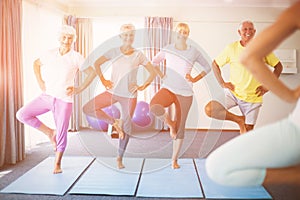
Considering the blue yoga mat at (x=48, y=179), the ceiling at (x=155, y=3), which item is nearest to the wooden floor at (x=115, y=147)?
the blue yoga mat at (x=48, y=179)

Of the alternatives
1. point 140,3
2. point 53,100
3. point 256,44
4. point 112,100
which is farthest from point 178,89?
point 256,44

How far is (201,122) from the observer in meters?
4.25

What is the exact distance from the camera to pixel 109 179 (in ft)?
9.97

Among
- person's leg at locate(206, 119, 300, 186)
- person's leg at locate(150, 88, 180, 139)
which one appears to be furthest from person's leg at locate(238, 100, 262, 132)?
person's leg at locate(206, 119, 300, 186)

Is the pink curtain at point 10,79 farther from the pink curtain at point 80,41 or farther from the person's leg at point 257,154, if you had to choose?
the person's leg at point 257,154

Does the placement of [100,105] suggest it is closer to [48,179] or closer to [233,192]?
[48,179]

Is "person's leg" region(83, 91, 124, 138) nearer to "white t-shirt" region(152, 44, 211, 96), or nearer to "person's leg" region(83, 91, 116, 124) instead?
"person's leg" region(83, 91, 116, 124)

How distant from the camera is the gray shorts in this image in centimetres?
282

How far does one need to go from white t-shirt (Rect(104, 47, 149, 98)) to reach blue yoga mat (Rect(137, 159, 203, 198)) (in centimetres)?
83

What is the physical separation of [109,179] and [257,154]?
1864 millimetres

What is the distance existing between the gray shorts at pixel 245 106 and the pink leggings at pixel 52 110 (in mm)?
1502

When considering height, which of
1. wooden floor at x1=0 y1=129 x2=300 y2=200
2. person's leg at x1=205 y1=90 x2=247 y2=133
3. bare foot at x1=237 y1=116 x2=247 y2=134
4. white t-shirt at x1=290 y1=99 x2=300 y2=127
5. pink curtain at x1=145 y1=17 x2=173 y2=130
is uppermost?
pink curtain at x1=145 y1=17 x2=173 y2=130

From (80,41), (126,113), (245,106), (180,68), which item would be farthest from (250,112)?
(80,41)

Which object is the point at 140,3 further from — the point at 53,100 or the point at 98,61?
the point at 53,100
